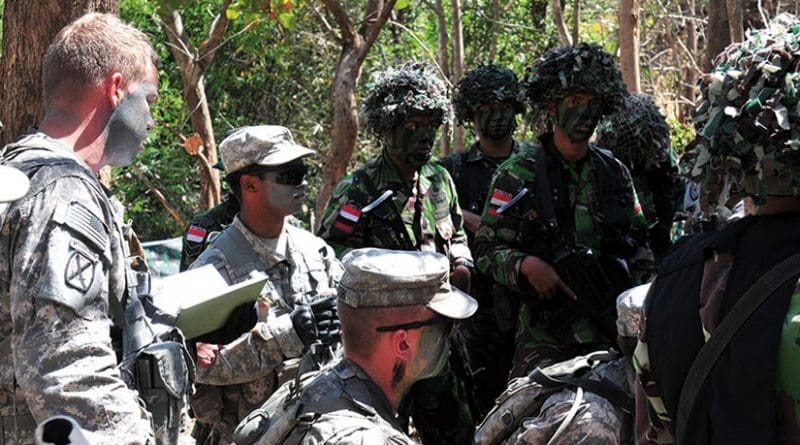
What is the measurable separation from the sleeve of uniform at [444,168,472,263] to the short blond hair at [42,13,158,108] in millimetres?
3107

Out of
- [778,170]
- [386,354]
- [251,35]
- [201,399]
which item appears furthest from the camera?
[251,35]

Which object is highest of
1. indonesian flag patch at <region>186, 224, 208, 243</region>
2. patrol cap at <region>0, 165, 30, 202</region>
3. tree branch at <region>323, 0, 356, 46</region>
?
tree branch at <region>323, 0, 356, 46</region>

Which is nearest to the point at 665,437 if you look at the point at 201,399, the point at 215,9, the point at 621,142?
the point at 201,399

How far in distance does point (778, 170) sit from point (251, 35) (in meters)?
11.6

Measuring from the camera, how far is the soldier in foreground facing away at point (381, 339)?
3430 mm

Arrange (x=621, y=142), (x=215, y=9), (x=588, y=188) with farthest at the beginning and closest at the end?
(x=215, y=9), (x=621, y=142), (x=588, y=188)

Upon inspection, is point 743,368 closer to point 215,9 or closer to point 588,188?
point 588,188

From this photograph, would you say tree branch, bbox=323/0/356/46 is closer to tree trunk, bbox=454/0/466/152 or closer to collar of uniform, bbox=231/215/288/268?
tree trunk, bbox=454/0/466/152

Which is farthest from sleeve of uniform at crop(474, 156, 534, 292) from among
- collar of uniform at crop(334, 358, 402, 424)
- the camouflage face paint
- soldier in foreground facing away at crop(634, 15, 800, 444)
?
soldier in foreground facing away at crop(634, 15, 800, 444)

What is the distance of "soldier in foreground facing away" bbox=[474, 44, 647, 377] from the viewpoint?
18.6 feet

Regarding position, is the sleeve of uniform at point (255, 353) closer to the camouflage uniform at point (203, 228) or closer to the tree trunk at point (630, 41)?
the camouflage uniform at point (203, 228)

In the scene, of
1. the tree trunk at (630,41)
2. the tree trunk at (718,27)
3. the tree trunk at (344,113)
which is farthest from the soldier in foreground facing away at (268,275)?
the tree trunk at (630,41)

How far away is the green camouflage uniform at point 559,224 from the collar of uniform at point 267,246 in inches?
48.1

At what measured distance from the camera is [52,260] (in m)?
3.16
